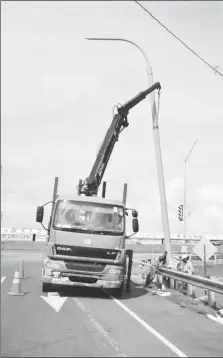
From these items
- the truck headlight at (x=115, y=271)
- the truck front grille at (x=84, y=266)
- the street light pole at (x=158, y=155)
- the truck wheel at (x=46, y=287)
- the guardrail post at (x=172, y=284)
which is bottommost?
Result: the guardrail post at (x=172, y=284)

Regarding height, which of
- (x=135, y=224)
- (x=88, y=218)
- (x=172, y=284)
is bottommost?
(x=172, y=284)

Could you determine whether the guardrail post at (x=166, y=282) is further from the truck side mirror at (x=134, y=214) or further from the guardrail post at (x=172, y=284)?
the truck side mirror at (x=134, y=214)

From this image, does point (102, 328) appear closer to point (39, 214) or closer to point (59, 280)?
point (59, 280)

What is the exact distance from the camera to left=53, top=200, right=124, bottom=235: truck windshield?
32.9 ft

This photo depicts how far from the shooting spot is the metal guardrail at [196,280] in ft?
28.3

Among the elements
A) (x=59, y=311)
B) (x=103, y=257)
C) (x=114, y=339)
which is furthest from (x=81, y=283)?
(x=114, y=339)

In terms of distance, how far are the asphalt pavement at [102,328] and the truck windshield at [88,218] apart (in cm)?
182

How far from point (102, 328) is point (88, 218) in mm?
4035

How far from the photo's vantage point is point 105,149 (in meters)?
15.6

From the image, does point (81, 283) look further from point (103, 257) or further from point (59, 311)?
point (59, 311)

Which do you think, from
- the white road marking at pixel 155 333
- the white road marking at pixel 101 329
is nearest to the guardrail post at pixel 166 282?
the white road marking at pixel 155 333

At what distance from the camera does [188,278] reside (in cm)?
1034

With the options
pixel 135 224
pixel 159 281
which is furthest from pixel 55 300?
pixel 159 281

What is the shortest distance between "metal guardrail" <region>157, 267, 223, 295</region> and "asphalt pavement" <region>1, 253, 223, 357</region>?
738 millimetres
